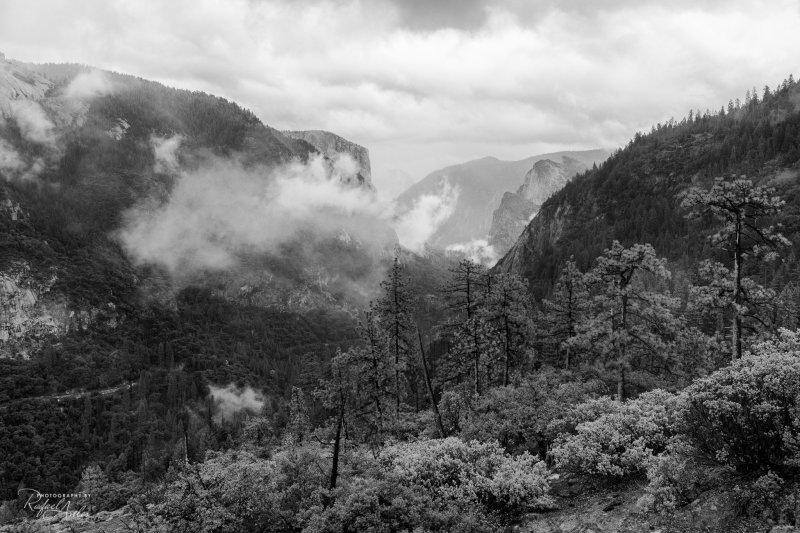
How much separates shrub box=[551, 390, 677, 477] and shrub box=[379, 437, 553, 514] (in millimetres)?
1296

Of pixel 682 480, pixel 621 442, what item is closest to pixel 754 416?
pixel 682 480

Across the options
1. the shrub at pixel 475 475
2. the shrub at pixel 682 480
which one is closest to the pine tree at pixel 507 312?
the shrub at pixel 475 475

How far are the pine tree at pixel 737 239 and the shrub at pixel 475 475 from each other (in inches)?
443

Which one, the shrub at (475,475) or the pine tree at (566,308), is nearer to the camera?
the shrub at (475,475)

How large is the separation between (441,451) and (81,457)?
182992 mm

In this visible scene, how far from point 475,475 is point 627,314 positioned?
52.4ft

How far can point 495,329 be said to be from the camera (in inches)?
1404

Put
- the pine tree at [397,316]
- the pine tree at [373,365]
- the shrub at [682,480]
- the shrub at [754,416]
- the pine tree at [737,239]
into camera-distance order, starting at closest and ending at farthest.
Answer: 1. the shrub at [754,416]
2. the shrub at [682,480]
3. the pine tree at [737,239]
4. the pine tree at [373,365]
5. the pine tree at [397,316]

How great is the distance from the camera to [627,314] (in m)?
27.6

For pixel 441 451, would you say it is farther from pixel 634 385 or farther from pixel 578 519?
pixel 634 385

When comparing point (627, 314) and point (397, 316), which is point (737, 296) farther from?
point (397, 316)

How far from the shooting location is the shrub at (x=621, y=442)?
595 inches

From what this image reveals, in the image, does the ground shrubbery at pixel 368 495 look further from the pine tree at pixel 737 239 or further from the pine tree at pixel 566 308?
the pine tree at pixel 566 308

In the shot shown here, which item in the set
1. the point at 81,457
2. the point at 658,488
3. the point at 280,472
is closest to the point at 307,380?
the point at 280,472
